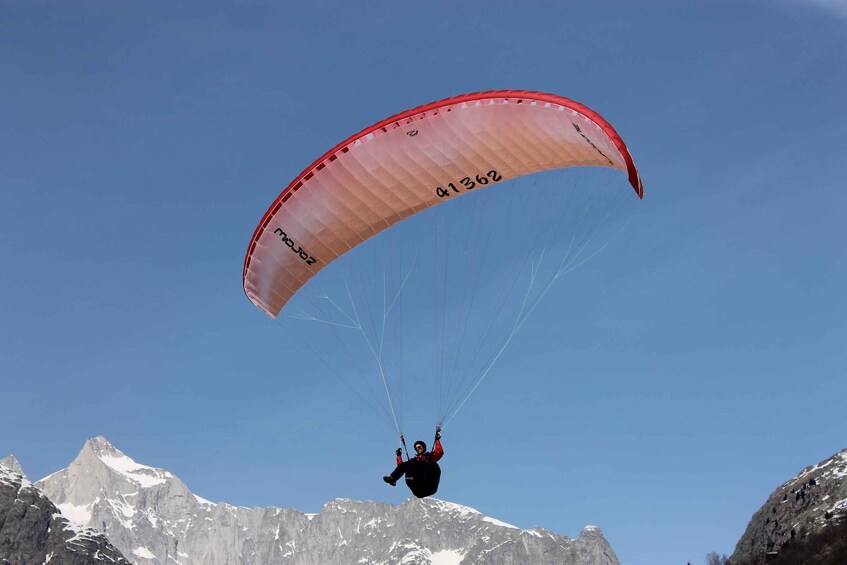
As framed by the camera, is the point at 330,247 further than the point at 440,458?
Yes

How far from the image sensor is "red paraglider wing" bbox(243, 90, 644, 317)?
33.7m

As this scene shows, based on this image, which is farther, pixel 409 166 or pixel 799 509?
pixel 799 509

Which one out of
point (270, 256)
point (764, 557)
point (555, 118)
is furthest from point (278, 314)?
point (764, 557)

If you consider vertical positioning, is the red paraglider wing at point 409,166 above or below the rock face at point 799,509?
below

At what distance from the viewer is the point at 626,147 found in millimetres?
30688

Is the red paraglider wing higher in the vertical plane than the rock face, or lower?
lower

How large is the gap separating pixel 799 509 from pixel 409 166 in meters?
118

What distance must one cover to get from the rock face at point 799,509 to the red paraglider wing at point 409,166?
9903 cm

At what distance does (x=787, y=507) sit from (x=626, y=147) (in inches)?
4823

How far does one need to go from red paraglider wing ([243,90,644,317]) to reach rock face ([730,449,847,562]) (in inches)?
3899

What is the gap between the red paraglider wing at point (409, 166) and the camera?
111ft

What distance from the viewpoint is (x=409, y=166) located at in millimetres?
35594

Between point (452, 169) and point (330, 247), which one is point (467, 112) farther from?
point (330, 247)

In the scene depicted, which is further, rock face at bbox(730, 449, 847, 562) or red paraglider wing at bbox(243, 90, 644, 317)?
rock face at bbox(730, 449, 847, 562)
